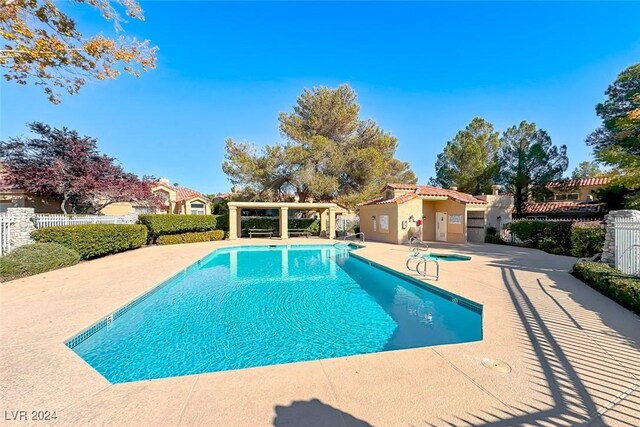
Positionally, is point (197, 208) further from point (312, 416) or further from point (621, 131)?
point (621, 131)

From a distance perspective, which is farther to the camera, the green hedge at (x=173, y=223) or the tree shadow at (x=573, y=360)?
the green hedge at (x=173, y=223)

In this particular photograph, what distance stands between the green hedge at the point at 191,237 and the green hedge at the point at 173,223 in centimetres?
48

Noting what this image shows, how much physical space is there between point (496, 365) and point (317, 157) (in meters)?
21.6

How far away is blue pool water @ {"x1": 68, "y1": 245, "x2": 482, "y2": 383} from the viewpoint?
4977 millimetres

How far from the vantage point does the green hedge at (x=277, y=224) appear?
2662 centimetres

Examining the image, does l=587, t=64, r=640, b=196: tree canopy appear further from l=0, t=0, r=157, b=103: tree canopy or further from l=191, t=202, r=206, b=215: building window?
l=191, t=202, r=206, b=215: building window

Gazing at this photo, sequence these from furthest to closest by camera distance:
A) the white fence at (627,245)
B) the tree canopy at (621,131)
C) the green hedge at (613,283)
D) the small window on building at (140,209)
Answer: the small window on building at (140,209)
the tree canopy at (621,131)
the white fence at (627,245)
the green hedge at (613,283)

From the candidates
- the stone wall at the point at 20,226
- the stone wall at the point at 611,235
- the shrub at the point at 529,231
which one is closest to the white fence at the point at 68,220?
the stone wall at the point at 20,226

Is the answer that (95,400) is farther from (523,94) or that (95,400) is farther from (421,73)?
(523,94)

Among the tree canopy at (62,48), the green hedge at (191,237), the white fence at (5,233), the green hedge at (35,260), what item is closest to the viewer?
the tree canopy at (62,48)

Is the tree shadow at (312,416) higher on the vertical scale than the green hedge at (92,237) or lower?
lower

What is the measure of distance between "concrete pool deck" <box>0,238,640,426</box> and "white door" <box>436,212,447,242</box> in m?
16.1

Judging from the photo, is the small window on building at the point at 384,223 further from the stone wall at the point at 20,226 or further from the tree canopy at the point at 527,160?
the stone wall at the point at 20,226

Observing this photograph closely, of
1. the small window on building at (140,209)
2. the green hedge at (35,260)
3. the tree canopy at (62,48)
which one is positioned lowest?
the green hedge at (35,260)
